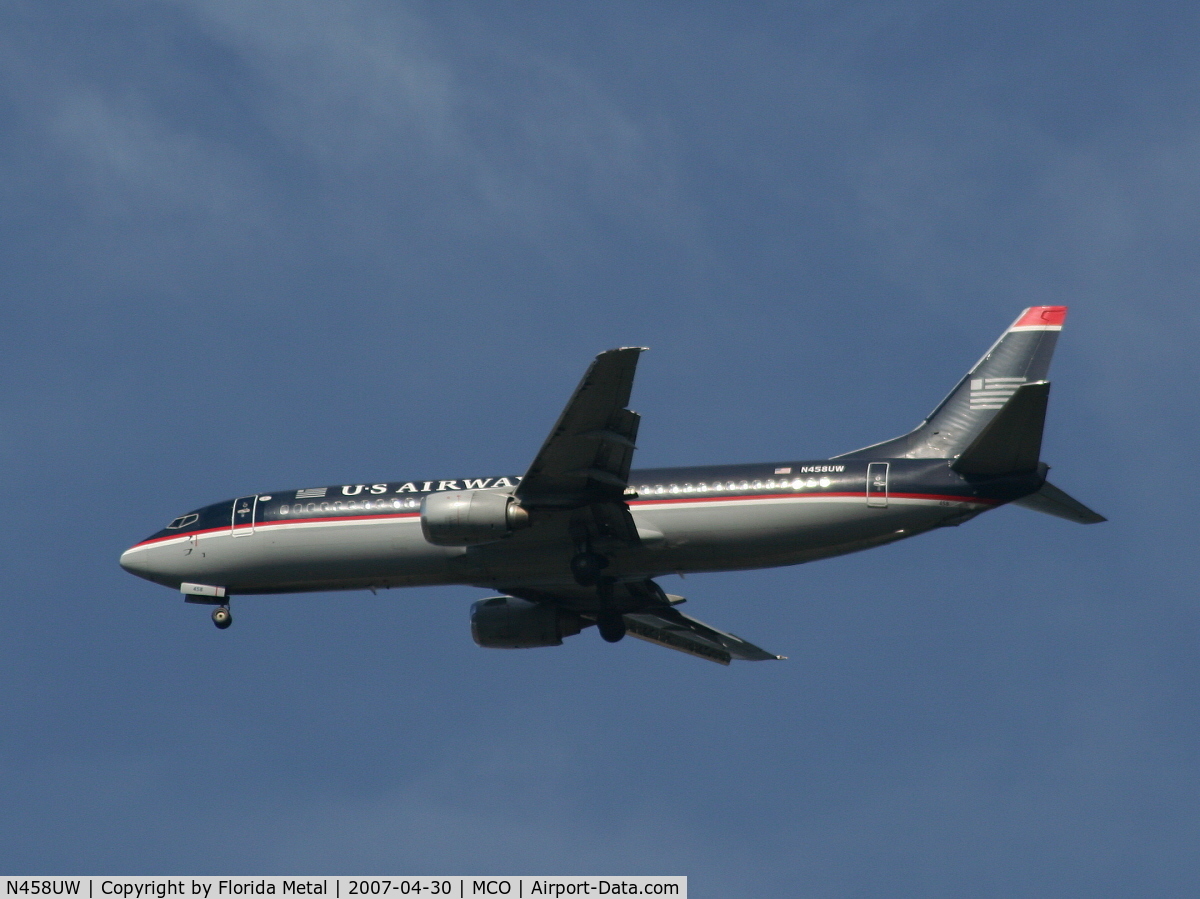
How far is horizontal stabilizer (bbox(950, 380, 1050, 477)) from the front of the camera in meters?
35.7

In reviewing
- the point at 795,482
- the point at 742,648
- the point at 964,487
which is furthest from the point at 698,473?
the point at 742,648

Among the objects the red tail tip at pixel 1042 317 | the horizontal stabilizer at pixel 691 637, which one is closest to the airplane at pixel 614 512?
the red tail tip at pixel 1042 317

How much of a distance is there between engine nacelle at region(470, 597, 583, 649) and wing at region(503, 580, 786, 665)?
323 millimetres

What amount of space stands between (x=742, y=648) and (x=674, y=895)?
47.1ft

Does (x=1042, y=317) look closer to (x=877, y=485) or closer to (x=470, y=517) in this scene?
(x=877, y=485)

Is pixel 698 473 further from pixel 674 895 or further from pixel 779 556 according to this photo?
pixel 674 895

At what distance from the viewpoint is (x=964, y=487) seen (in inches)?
1496

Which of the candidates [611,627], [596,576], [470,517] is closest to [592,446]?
[470,517]

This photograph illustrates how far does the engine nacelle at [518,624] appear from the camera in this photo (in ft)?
149

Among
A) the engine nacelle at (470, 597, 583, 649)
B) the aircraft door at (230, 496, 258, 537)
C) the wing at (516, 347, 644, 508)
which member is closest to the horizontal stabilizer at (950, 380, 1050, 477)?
the wing at (516, 347, 644, 508)

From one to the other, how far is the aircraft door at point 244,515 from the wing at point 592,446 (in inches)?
314

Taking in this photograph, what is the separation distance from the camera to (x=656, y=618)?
1836 inches

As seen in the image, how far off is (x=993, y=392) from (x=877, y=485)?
17.1 feet

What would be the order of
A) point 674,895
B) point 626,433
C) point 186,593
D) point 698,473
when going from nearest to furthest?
1. point 674,895
2. point 626,433
3. point 698,473
4. point 186,593
